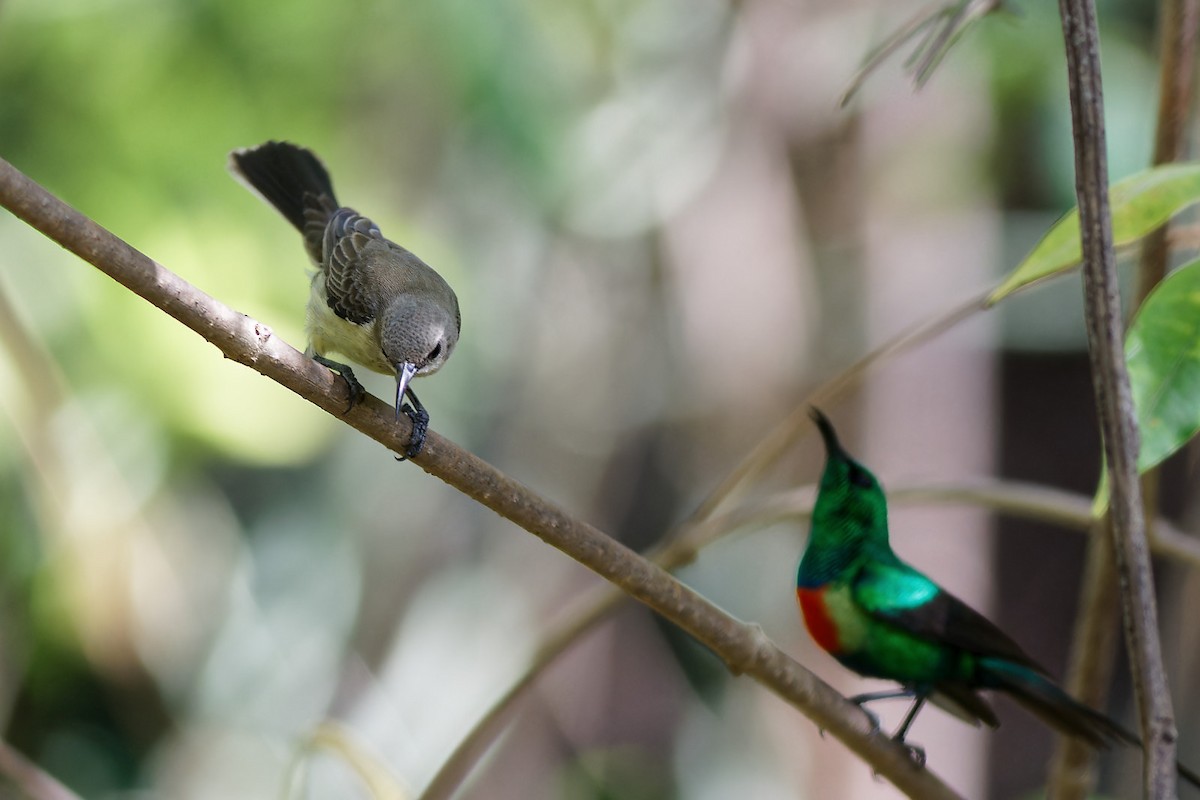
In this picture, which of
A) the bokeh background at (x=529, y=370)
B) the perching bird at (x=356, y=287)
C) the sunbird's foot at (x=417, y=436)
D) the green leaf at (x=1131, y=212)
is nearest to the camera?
the green leaf at (x=1131, y=212)

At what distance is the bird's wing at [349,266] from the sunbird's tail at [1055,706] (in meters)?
1.66

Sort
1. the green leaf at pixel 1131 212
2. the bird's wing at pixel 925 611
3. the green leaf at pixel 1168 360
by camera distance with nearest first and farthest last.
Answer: the green leaf at pixel 1168 360, the green leaf at pixel 1131 212, the bird's wing at pixel 925 611

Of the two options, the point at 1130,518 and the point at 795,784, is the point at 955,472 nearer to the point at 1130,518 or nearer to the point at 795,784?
the point at 795,784

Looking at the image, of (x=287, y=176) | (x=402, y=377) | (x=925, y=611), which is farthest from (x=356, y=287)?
(x=925, y=611)

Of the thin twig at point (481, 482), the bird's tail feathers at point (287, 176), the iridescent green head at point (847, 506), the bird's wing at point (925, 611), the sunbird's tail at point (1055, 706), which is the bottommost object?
the thin twig at point (481, 482)

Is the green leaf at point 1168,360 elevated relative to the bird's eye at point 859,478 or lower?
lower

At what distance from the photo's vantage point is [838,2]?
596 cm

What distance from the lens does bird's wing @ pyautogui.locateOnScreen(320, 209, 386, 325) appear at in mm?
2996

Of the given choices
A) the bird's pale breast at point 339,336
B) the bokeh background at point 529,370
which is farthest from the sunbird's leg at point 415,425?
the bokeh background at point 529,370

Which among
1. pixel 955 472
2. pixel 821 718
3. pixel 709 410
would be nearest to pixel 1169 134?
pixel 821 718

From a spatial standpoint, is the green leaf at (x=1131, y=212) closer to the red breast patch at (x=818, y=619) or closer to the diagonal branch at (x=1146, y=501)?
the diagonal branch at (x=1146, y=501)

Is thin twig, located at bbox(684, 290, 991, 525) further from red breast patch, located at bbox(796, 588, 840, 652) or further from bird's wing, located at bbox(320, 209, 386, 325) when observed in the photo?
bird's wing, located at bbox(320, 209, 386, 325)

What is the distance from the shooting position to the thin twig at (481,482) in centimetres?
149

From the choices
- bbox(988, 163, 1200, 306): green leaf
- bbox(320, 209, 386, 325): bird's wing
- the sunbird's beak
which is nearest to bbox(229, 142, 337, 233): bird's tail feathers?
bbox(320, 209, 386, 325): bird's wing
